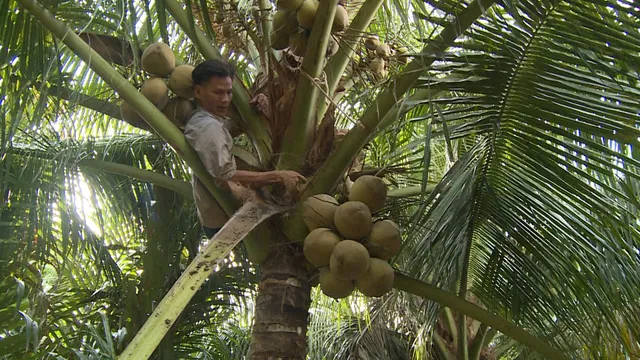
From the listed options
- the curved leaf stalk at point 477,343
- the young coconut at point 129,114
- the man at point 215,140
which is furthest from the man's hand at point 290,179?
the curved leaf stalk at point 477,343

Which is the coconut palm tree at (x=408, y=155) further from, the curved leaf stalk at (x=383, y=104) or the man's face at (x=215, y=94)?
the man's face at (x=215, y=94)

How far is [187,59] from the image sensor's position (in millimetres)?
3281

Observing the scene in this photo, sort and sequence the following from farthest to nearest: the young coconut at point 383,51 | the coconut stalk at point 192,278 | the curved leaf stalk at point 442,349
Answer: the curved leaf stalk at point 442,349, the young coconut at point 383,51, the coconut stalk at point 192,278

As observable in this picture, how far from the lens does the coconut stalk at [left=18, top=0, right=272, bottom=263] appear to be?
188 centimetres

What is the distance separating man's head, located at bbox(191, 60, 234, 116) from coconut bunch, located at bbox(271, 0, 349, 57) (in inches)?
8.5

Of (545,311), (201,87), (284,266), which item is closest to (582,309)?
(545,311)

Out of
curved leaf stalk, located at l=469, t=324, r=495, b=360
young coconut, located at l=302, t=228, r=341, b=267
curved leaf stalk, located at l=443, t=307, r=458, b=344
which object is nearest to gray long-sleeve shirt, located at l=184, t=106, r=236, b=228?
young coconut, located at l=302, t=228, r=341, b=267

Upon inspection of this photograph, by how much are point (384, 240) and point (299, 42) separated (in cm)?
79

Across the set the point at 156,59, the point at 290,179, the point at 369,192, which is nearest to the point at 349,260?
the point at 369,192

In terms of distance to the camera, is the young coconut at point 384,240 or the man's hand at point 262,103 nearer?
the young coconut at point 384,240

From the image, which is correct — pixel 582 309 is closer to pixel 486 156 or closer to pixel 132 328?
pixel 486 156

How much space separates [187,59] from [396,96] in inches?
63.5

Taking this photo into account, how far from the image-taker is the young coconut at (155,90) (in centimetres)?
224

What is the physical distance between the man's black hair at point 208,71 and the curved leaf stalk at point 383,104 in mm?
527
